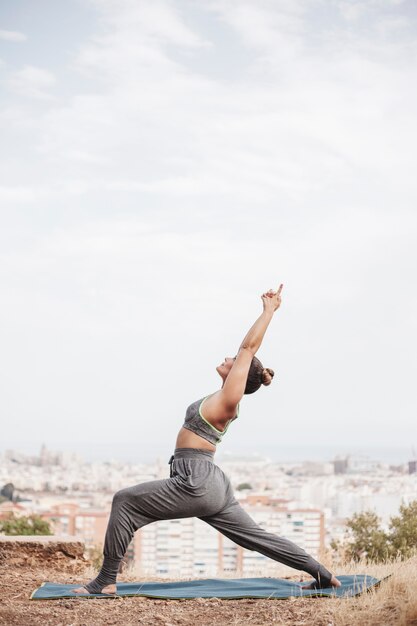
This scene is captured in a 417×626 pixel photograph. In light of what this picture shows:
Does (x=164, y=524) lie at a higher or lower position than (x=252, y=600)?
higher

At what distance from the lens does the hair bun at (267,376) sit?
21.4 ft

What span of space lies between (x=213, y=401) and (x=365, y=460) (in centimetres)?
8254

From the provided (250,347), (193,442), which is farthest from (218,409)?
(250,347)

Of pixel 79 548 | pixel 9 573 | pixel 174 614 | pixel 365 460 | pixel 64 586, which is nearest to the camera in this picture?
pixel 174 614

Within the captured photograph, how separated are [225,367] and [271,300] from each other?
591 millimetres

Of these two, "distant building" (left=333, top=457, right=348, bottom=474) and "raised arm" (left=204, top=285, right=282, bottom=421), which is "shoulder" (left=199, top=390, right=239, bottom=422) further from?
"distant building" (left=333, top=457, right=348, bottom=474)

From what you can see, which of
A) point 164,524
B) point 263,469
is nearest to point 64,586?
point 164,524

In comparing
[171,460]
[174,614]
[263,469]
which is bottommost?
[174,614]

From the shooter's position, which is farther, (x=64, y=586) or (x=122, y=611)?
(x=64, y=586)

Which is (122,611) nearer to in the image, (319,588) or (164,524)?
(319,588)

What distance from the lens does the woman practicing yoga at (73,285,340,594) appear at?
6.29 metres

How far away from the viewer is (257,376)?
6492 mm

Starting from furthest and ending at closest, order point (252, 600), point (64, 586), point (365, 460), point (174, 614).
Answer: point (365, 460) → point (64, 586) → point (252, 600) → point (174, 614)

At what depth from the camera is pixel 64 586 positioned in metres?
7.03
